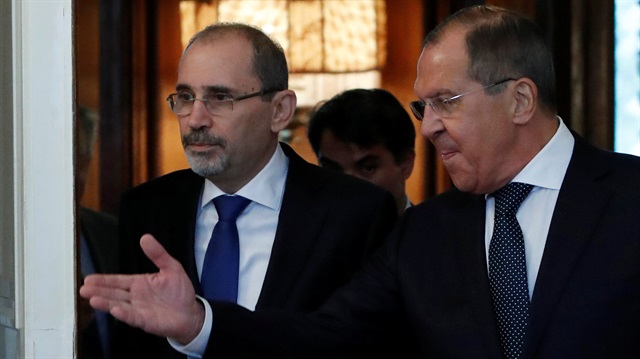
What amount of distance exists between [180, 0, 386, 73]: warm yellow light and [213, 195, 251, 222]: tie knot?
126cm

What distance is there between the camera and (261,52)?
2.57 meters

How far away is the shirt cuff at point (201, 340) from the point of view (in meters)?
2.14

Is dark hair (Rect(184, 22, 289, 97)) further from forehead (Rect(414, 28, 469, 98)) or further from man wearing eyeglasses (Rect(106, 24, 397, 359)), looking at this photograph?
forehead (Rect(414, 28, 469, 98))

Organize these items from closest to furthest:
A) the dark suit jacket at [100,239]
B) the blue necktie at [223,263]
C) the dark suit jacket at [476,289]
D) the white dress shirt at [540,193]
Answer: the dark suit jacket at [476,289], the white dress shirt at [540,193], the blue necktie at [223,263], the dark suit jacket at [100,239]

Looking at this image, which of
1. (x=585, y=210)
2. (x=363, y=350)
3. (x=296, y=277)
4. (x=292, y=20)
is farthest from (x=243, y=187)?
(x=292, y=20)

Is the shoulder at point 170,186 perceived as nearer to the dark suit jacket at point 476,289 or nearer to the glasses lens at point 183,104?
the glasses lens at point 183,104

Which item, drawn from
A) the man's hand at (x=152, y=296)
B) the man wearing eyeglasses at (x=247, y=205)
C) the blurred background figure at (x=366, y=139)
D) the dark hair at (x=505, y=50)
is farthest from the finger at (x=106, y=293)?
the blurred background figure at (x=366, y=139)

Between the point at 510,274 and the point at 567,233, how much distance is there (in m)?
0.14

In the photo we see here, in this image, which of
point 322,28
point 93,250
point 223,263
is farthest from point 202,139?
point 322,28

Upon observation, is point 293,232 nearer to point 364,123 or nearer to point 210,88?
point 210,88

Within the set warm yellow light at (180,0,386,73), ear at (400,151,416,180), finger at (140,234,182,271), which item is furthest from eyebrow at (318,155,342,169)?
finger at (140,234,182,271)

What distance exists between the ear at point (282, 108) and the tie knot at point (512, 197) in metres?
0.59

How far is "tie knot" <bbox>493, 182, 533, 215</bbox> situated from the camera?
2238 mm

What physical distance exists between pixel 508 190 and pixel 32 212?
0.95 meters
